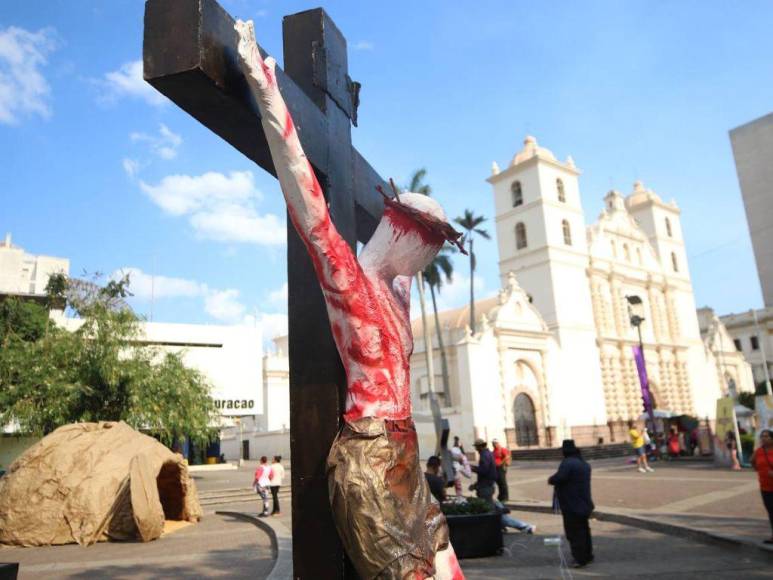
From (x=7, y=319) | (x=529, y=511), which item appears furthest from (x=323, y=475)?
(x=7, y=319)

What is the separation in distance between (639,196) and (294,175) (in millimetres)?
48423

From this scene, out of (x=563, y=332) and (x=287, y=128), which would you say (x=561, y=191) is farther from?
(x=287, y=128)

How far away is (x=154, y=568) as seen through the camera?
7.79 meters

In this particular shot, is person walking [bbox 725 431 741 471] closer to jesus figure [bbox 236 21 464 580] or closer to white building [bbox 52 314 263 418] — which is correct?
jesus figure [bbox 236 21 464 580]

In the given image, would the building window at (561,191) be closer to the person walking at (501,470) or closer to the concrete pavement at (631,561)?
the person walking at (501,470)

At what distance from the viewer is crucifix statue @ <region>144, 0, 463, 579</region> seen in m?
1.48

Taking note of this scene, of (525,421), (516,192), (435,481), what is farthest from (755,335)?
(435,481)

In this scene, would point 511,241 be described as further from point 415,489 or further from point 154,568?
point 415,489

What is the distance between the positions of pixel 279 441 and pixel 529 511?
26002 millimetres

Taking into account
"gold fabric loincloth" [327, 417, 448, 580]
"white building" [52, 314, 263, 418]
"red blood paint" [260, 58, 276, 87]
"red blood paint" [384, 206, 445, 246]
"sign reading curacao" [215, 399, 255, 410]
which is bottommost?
"gold fabric loincloth" [327, 417, 448, 580]

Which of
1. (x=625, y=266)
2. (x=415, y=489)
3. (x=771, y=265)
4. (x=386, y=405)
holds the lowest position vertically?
(x=415, y=489)

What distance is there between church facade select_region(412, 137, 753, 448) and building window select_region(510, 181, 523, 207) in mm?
62

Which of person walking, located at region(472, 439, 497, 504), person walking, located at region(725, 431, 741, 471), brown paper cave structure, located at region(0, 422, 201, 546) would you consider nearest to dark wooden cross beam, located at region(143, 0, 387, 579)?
person walking, located at region(472, 439, 497, 504)

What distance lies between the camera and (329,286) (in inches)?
66.7
